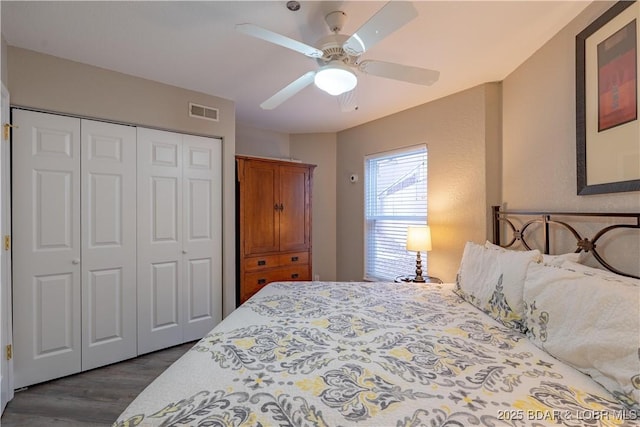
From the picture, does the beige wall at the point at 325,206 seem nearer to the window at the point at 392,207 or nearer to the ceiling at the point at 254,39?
the window at the point at 392,207

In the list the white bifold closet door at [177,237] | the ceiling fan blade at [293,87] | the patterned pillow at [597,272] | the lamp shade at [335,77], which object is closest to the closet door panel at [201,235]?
the white bifold closet door at [177,237]

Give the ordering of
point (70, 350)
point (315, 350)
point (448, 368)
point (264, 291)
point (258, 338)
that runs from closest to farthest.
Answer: point (448, 368)
point (315, 350)
point (258, 338)
point (264, 291)
point (70, 350)

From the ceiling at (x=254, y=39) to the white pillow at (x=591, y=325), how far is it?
1.49 m

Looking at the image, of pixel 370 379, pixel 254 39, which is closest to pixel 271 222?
pixel 254 39

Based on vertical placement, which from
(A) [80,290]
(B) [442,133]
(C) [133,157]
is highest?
(B) [442,133]

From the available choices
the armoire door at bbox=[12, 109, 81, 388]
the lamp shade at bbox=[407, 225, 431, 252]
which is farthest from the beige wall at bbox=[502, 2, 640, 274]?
the armoire door at bbox=[12, 109, 81, 388]

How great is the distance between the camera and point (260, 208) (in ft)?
10.3

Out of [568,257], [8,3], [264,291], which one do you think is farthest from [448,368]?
[8,3]

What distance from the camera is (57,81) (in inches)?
85.1

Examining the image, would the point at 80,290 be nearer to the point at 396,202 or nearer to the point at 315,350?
the point at 315,350

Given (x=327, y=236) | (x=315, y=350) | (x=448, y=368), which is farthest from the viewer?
(x=327, y=236)

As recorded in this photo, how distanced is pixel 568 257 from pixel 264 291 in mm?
1838

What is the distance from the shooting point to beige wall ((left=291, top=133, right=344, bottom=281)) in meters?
4.16

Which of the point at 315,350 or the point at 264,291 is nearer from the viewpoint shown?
the point at 315,350
